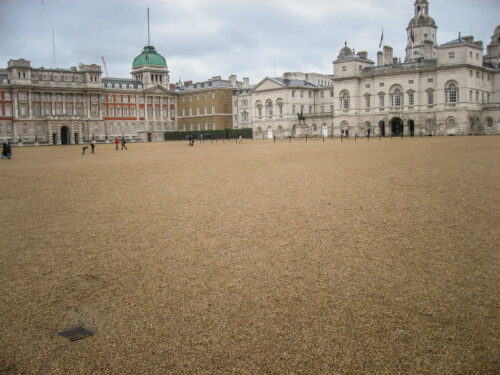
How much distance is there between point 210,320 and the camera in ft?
17.6

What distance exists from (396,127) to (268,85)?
81.3 ft

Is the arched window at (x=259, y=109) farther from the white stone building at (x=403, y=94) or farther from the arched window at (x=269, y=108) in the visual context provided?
the arched window at (x=269, y=108)

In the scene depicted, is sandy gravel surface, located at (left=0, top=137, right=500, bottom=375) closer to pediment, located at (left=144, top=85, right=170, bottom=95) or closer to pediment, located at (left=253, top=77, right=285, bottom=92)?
pediment, located at (left=253, top=77, right=285, bottom=92)

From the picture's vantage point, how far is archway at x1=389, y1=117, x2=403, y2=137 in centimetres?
6675

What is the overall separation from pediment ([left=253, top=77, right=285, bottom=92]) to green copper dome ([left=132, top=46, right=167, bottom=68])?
27073mm

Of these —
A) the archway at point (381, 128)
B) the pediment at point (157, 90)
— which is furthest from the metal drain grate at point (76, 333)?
the pediment at point (157, 90)

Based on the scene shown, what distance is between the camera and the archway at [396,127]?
66.8m

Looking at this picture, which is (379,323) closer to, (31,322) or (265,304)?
(265,304)

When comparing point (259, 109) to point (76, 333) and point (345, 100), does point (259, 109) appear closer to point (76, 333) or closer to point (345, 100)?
point (345, 100)

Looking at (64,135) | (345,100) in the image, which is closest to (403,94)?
(345,100)

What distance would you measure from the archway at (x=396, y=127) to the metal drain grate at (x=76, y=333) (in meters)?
66.0

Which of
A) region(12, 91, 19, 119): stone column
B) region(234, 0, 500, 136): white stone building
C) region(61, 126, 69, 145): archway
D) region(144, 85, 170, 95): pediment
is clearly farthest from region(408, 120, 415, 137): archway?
region(12, 91, 19, 119): stone column

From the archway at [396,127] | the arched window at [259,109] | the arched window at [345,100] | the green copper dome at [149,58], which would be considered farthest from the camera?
the green copper dome at [149,58]

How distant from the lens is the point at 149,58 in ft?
320
